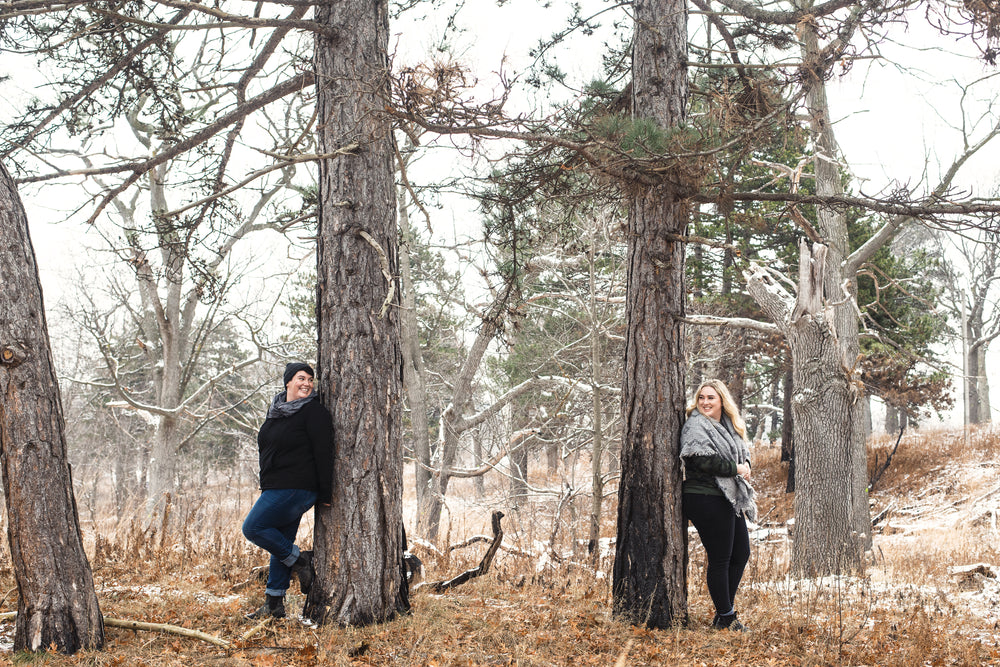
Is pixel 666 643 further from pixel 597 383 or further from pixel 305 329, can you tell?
pixel 305 329

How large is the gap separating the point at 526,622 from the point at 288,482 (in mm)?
1860

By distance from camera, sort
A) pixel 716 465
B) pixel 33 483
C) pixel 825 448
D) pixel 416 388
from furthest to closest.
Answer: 1. pixel 416 388
2. pixel 825 448
3. pixel 716 465
4. pixel 33 483

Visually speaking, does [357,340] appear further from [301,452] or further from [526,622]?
[526,622]

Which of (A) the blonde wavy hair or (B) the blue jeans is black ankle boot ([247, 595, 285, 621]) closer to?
(B) the blue jeans

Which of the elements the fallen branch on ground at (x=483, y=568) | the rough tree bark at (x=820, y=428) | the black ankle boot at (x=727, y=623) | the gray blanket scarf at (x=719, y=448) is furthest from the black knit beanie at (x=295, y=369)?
the rough tree bark at (x=820, y=428)

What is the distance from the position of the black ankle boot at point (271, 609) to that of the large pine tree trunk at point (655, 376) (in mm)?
2240

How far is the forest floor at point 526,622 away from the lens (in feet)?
13.0

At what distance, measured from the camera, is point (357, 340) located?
457cm

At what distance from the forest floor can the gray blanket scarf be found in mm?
848

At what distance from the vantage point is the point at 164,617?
14.7 feet

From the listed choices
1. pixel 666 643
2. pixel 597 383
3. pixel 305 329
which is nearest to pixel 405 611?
pixel 666 643

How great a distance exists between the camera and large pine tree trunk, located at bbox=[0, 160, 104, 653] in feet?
12.1

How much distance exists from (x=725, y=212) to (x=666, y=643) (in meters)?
2.81

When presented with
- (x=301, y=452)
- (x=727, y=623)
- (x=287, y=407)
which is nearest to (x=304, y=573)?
(x=301, y=452)
